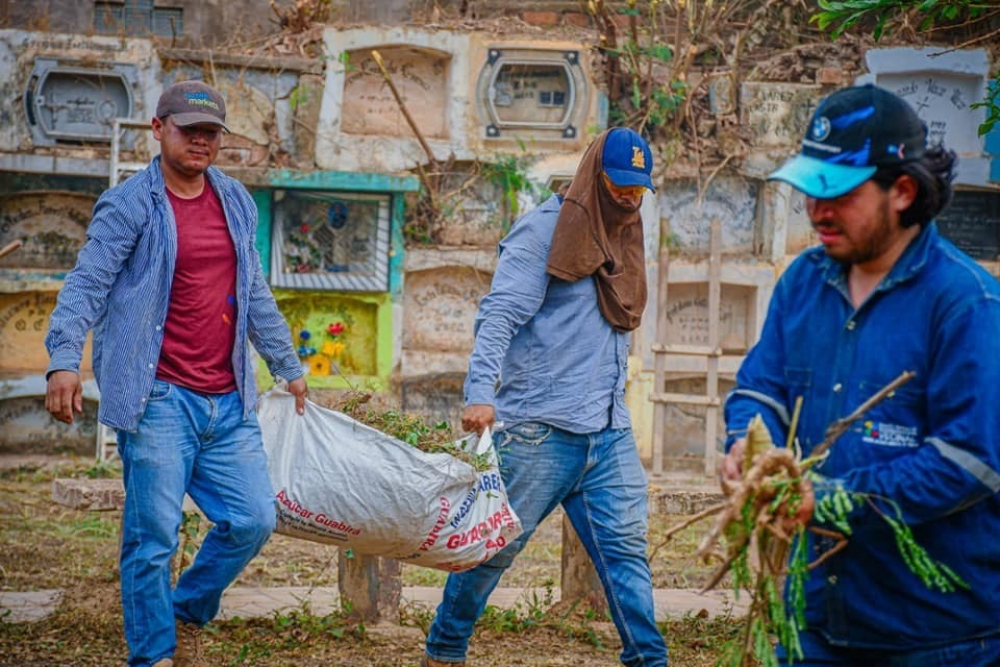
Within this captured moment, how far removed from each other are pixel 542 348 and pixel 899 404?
197 cm

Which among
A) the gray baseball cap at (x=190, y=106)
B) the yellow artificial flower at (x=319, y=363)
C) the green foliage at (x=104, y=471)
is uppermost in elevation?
the gray baseball cap at (x=190, y=106)

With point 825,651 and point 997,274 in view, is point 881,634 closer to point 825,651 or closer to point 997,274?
point 825,651

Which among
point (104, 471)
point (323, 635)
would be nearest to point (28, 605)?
point (323, 635)

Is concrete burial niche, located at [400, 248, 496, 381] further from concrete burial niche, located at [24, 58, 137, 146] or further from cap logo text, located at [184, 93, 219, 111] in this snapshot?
cap logo text, located at [184, 93, 219, 111]

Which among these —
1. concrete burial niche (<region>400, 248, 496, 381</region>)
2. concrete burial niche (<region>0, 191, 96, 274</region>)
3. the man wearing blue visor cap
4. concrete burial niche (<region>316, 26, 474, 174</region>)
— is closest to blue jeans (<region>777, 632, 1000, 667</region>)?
the man wearing blue visor cap

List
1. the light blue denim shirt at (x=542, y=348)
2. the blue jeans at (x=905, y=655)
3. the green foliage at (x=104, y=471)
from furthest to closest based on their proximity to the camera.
Result: the green foliage at (x=104, y=471) → the light blue denim shirt at (x=542, y=348) → the blue jeans at (x=905, y=655)

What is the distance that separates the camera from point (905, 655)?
7.66ft

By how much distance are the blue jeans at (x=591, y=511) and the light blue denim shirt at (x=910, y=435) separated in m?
1.67

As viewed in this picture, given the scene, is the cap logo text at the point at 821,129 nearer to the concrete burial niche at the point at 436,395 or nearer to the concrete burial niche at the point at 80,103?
the concrete burial niche at the point at 436,395

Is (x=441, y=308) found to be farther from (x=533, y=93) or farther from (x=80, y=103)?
(x=80, y=103)

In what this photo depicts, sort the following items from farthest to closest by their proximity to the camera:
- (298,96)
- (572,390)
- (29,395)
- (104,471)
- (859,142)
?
(298,96) → (29,395) → (104,471) → (572,390) → (859,142)

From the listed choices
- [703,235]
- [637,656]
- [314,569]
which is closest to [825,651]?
[637,656]

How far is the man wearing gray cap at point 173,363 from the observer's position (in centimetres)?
386

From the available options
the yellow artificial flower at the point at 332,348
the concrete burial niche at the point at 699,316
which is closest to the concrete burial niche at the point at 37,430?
the yellow artificial flower at the point at 332,348
